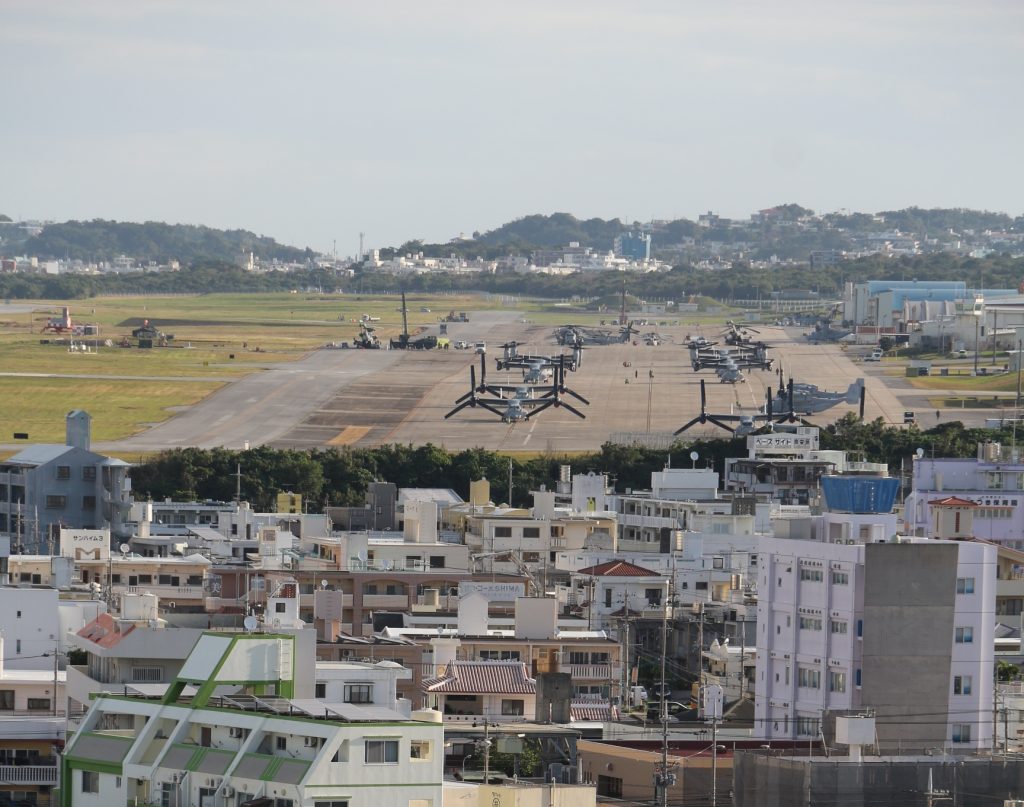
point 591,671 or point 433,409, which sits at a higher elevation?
point 591,671

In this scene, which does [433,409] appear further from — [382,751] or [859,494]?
[382,751]

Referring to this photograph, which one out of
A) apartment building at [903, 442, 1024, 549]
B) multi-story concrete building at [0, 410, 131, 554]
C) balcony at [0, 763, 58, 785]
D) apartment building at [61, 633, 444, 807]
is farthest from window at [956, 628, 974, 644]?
multi-story concrete building at [0, 410, 131, 554]

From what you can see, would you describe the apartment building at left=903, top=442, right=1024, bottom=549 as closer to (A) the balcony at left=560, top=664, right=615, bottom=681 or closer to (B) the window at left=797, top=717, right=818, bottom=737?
(A) the balcony at left=560, top=664, right=615, bottom=681

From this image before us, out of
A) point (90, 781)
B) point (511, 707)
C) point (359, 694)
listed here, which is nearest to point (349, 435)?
point (511, 707)

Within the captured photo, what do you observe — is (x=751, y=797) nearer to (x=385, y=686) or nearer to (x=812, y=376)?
(x=385, y=686)

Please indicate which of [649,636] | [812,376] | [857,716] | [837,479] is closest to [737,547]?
[649,636]

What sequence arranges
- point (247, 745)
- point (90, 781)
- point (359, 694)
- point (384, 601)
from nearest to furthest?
1. point (247, 745)
2. point (90, 781)
3. point (359, 694)
4. point (384, 601)

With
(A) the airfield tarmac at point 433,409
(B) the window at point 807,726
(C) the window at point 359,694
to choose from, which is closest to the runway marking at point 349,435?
(A) the airfield tarmac at point 433,409
